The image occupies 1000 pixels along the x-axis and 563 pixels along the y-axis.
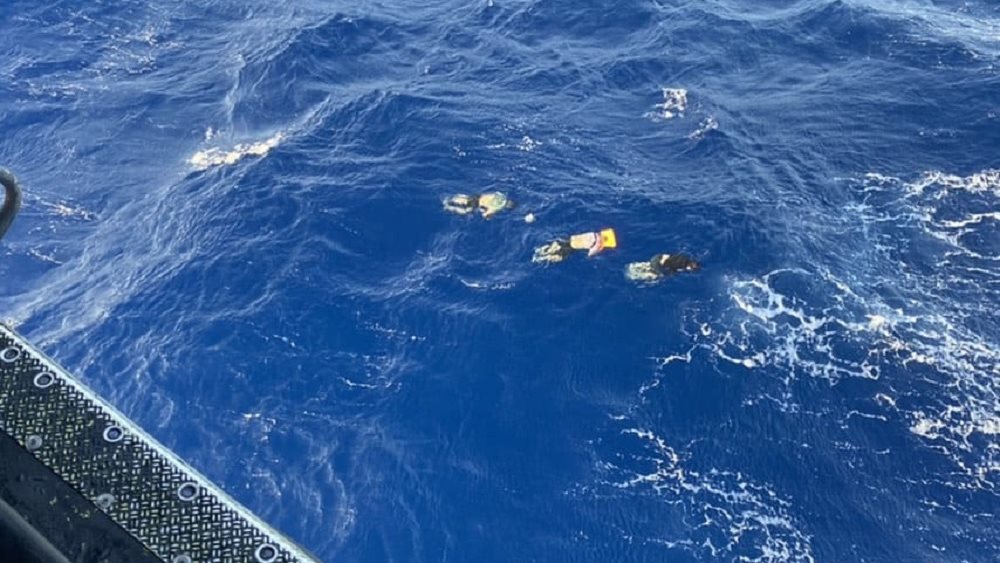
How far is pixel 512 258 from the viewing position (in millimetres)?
77500

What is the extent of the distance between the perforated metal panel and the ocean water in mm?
31417

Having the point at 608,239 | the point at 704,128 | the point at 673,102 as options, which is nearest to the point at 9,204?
the point at 608,239

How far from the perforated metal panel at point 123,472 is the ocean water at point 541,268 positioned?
31.4 m

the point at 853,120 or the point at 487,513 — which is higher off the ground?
the point at 853,120

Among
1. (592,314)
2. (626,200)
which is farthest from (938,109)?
(592,314)

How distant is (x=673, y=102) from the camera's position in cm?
9444

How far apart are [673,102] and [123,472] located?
258 feet

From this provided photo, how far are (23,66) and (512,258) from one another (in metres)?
76.3

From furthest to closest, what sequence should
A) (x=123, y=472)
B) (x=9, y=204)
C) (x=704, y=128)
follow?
1. (x=704, y=128)
2. (x=123, y=472)
3. (x=9, y=204)

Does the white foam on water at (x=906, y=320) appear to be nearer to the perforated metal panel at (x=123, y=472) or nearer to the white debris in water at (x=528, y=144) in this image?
the white debris in water at (x=528, y=144)

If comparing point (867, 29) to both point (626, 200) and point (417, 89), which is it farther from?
point (417, 89)

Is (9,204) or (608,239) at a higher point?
(9,204)

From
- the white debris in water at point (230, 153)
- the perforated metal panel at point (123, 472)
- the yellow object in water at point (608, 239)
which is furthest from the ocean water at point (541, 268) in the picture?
the perforated metal panel at point (123, 472)

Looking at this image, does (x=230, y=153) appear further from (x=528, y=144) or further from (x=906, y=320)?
(x=906, y=320)
